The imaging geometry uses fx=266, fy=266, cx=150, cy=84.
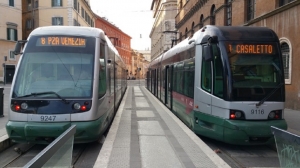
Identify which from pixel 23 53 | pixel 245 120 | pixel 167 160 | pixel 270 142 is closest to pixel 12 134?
pixel 23 53

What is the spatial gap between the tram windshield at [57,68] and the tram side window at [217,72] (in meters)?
2.82

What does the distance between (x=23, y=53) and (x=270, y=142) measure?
5.87m

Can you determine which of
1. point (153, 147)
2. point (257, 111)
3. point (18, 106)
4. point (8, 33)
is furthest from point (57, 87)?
point (8, 33)

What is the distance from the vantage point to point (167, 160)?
5090mm

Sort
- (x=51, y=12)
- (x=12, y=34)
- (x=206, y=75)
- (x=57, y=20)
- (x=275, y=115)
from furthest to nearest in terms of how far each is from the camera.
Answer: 1. (x=51, y=12)
2. (x=57, y=20)
3. (x=12, y=34)
4. (x=206, y=75)
5. (x=275, y=115)

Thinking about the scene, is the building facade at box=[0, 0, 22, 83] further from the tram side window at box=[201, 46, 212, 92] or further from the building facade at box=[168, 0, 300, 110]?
the tram side window at box=[201, 46, 212, 92]

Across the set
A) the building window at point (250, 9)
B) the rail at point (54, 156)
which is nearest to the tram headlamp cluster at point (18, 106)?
the rail at point (54, 156)

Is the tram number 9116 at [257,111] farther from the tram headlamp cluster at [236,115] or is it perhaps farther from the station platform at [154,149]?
the station platform at [154,149]

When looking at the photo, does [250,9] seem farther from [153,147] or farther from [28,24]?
[28,24]

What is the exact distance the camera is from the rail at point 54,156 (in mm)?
2408

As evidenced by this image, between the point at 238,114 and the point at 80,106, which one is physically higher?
the point at 80,106

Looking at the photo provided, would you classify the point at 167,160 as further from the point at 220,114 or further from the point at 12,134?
the point at 12,134

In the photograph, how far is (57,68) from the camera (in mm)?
5777

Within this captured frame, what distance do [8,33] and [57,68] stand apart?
Result: 132 feet
